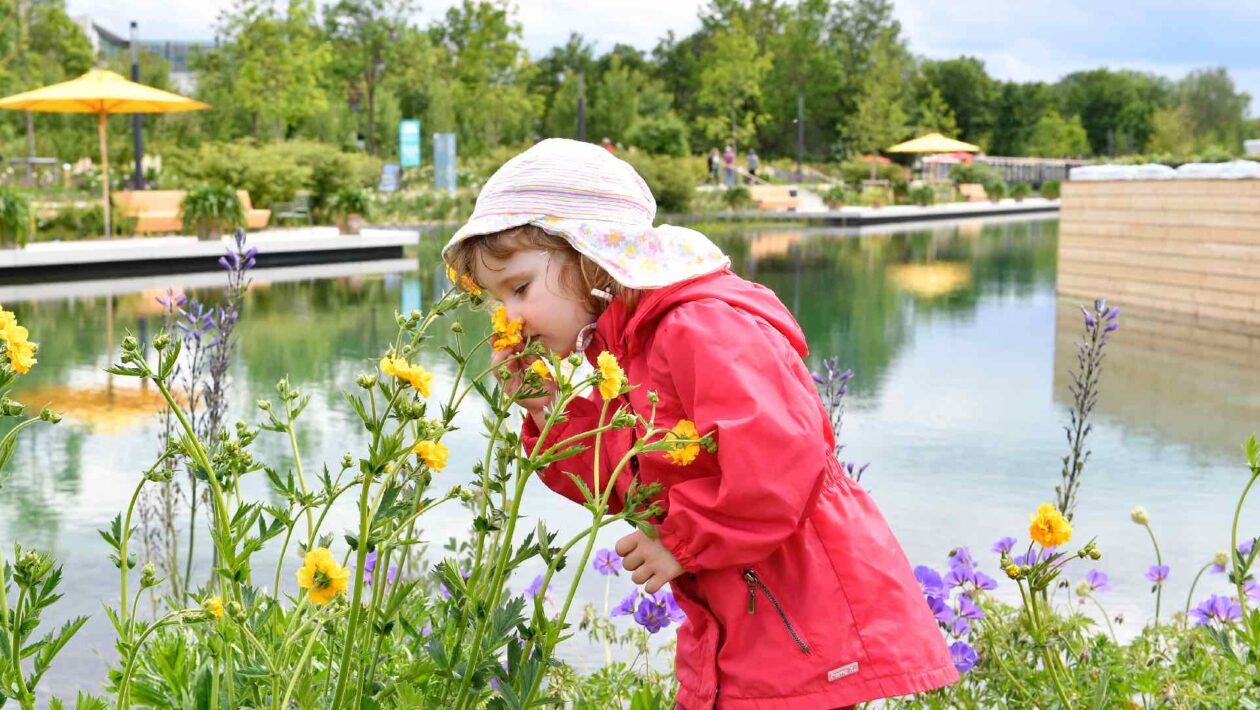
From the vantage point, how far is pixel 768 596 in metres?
1.78

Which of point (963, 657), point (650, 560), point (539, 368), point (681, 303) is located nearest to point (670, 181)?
point (963, 657)

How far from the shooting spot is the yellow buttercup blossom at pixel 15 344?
1.60 metres

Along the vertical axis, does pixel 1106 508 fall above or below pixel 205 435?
below

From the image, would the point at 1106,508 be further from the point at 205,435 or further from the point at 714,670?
the point at 714,670

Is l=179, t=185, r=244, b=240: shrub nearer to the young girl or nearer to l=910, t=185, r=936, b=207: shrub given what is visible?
the young girl

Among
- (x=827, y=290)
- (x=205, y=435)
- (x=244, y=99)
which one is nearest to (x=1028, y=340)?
(x=827, y=290)

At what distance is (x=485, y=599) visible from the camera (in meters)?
1.60

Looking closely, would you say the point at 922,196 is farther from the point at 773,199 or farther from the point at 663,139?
the point at 663,139

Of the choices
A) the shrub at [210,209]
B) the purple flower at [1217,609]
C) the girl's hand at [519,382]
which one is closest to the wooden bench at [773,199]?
A: the shrub at [210,209]

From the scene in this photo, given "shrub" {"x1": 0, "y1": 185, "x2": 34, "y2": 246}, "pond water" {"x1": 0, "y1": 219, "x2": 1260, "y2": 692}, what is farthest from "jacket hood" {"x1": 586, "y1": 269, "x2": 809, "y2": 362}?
"shrub" {"x1": 0, "y1": 185, "x2": 34, "y2": 246}

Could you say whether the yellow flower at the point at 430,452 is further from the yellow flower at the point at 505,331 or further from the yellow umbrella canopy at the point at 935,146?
the yellow umbrella canopy at the point at 935,146

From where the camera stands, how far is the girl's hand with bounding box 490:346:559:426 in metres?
1.79

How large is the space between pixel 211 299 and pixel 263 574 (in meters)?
7.79

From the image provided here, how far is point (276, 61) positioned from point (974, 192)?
18934 millimetres
